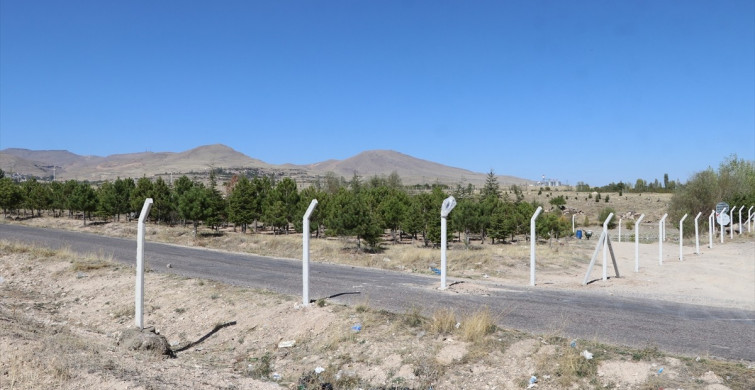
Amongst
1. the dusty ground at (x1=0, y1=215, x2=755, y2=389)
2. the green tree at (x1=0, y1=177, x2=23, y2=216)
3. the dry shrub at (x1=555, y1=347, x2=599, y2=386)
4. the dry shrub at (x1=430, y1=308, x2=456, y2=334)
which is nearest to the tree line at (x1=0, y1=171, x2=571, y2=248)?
the green tree at (x1=0, y1=177, x2=23, y2=216)

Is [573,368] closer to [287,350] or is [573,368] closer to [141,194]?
[287,350]

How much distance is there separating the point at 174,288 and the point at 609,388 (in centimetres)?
999

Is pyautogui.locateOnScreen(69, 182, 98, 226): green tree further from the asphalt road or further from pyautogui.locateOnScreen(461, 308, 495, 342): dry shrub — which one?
pyautogui.locateOnScreen(461, 308, 495, 342): dry shrub

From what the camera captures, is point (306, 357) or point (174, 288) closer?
point (306, 357)

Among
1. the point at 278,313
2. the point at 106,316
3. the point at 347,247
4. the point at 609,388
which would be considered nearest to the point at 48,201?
A: the point at 347,247

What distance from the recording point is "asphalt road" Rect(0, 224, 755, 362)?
28.0ft

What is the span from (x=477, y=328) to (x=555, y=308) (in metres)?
3.98

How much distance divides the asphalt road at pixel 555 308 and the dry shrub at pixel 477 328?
40.6 inches

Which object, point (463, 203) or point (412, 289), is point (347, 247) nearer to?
point (463, 203)

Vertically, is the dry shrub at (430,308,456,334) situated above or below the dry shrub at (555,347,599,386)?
Result: above

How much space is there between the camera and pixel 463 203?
40.9 metres

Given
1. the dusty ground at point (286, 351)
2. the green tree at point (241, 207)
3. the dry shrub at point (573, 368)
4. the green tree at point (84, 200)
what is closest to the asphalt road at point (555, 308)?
the dusty ground at point (286, 351)

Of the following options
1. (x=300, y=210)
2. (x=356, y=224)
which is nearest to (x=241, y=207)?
(x=300, y=210)

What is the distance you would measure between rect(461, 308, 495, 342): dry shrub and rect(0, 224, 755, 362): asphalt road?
→ 1031 mm
